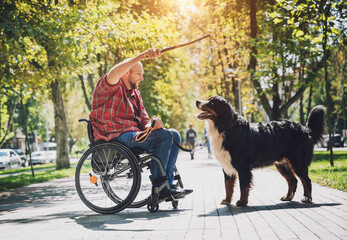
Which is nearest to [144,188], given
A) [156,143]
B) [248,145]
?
[156,143]

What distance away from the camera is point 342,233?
3.76m

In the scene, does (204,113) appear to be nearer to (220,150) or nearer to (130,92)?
(220,150)

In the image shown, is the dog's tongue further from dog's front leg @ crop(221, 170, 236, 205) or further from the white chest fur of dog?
dog's front leg @ crop(221, 170, 236, 205)

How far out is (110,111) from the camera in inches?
215

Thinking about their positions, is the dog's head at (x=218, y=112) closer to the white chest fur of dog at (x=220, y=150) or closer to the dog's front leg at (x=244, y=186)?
the white chest fur of dog at (x=220, y=150)

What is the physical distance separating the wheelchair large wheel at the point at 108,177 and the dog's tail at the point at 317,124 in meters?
2.96

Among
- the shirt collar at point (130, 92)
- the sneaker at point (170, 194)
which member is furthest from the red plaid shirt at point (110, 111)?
the sneaker at point (170, 194)

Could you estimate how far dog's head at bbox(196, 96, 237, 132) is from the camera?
5.86 meters

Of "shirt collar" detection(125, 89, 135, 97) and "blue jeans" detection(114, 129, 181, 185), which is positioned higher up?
"shirt collar" detection(125, 89, 135, 97)

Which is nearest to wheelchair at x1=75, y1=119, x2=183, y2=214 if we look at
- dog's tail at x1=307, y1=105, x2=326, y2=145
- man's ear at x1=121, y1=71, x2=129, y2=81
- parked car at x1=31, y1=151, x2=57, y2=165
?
man's ear at x1=121, y1=71, x2=129, y2=81

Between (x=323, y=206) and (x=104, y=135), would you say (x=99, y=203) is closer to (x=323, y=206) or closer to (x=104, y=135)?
(x=104, y=135)

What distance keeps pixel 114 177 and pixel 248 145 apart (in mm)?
1884

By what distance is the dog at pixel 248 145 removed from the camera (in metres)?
5.86

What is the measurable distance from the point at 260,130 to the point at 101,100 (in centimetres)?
227
